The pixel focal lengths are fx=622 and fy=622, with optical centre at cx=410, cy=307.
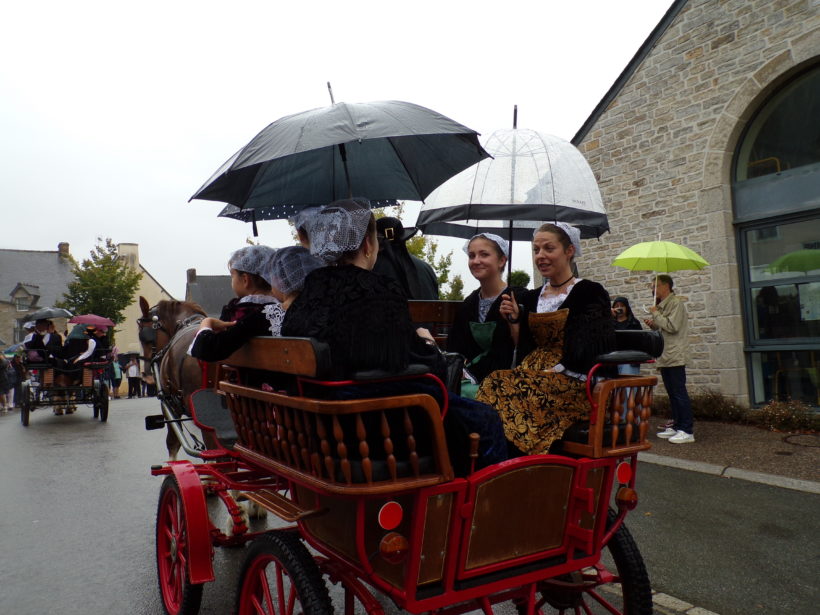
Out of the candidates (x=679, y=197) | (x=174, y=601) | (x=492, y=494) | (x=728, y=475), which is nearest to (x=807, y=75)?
A: (x=679, y=197)

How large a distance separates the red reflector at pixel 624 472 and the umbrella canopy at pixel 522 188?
2102 mm

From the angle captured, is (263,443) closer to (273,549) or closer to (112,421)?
(273,549)

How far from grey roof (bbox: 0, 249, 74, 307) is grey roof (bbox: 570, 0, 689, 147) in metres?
41.5

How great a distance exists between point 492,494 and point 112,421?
11851 millimetres

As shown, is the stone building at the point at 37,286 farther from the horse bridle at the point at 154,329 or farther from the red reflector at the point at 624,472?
the red reflector at the point at 624,472

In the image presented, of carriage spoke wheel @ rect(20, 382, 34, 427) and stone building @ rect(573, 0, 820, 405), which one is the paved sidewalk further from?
carriage spoke wheel @ rect(20, 382, 34, 427)

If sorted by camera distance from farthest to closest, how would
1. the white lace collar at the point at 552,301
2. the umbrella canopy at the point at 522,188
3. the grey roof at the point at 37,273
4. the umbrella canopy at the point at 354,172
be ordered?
the grey roof at the point at 37,273, the umbrella canopy at the point at 522,188, the umbrella canopy at the point at 354,172, the white lace collar at the point at 552,301

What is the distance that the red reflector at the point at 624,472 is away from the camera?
253 cm

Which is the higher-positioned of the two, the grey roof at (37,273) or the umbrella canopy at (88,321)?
the grey roof at (37,273)

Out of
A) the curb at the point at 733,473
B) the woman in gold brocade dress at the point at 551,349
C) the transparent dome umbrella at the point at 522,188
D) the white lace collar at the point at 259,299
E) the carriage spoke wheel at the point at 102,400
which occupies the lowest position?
the curb at the point at 733,473

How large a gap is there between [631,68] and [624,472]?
9.73 meters

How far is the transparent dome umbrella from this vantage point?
434cm

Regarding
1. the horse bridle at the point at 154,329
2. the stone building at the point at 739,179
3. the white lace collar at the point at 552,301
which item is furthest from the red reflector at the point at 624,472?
the stone building at the point at 739,179

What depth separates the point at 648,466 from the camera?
6.54 m
